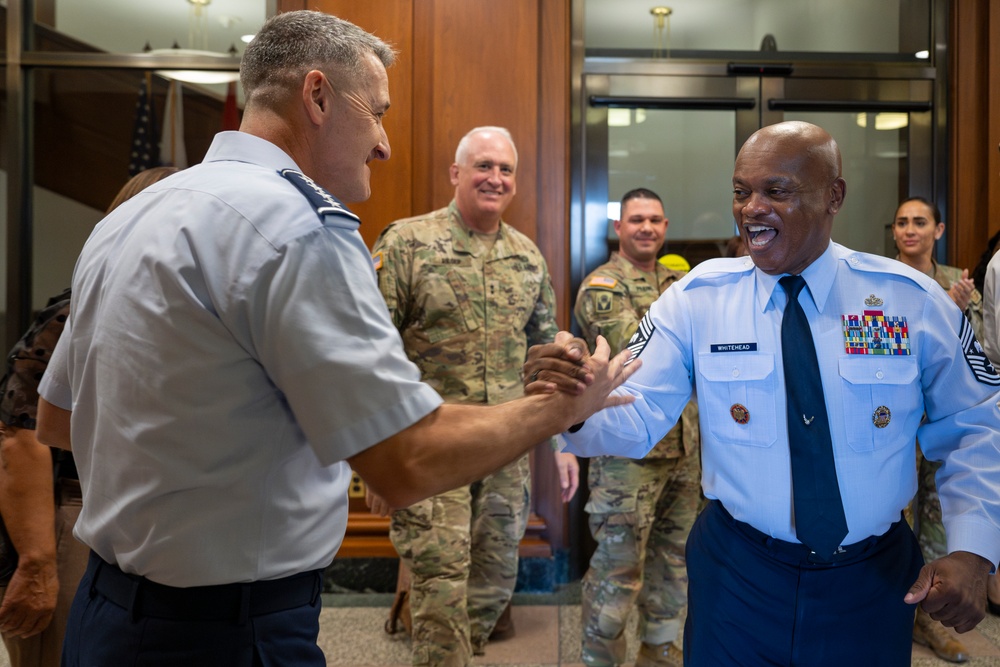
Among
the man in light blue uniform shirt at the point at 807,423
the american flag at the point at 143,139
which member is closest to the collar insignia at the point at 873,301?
the man in light blue uniform shirt at the point at 807,423

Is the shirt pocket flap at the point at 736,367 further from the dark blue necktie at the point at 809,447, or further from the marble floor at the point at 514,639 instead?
the marble floor at the point at 514,639

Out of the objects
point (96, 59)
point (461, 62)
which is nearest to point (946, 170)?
point (461, 62)

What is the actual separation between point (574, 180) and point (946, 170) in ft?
6.22

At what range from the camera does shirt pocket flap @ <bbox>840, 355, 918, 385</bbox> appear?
172 cm

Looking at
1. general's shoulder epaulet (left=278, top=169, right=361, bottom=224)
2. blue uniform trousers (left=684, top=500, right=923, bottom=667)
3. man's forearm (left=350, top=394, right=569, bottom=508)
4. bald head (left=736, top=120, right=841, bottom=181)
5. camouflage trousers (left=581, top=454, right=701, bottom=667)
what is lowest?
camouflage trousers (left=581, top=454, right=701, bottom=667)

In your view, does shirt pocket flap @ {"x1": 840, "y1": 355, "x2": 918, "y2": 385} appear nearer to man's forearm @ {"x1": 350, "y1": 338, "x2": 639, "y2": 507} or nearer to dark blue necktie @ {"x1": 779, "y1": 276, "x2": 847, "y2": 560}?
dark blue necktie @ {"x1": 779, "y1": 276, "x2": 847, "y2": 560}

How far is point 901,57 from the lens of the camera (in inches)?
179

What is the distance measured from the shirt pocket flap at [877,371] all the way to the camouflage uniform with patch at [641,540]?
1.60m

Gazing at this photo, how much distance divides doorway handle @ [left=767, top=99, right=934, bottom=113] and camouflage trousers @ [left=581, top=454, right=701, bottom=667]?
2086 millimetres

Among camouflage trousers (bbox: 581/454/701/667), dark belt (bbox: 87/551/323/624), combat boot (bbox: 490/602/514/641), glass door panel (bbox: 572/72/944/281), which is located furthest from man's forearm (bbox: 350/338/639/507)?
glass door panel (bbox: 572/72/944/281)

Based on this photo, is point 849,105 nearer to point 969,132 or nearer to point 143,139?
point 969,132

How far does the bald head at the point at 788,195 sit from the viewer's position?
1805 millimetres

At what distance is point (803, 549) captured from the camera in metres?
1.68

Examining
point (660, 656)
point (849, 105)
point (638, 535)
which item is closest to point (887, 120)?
point (849, 105)
